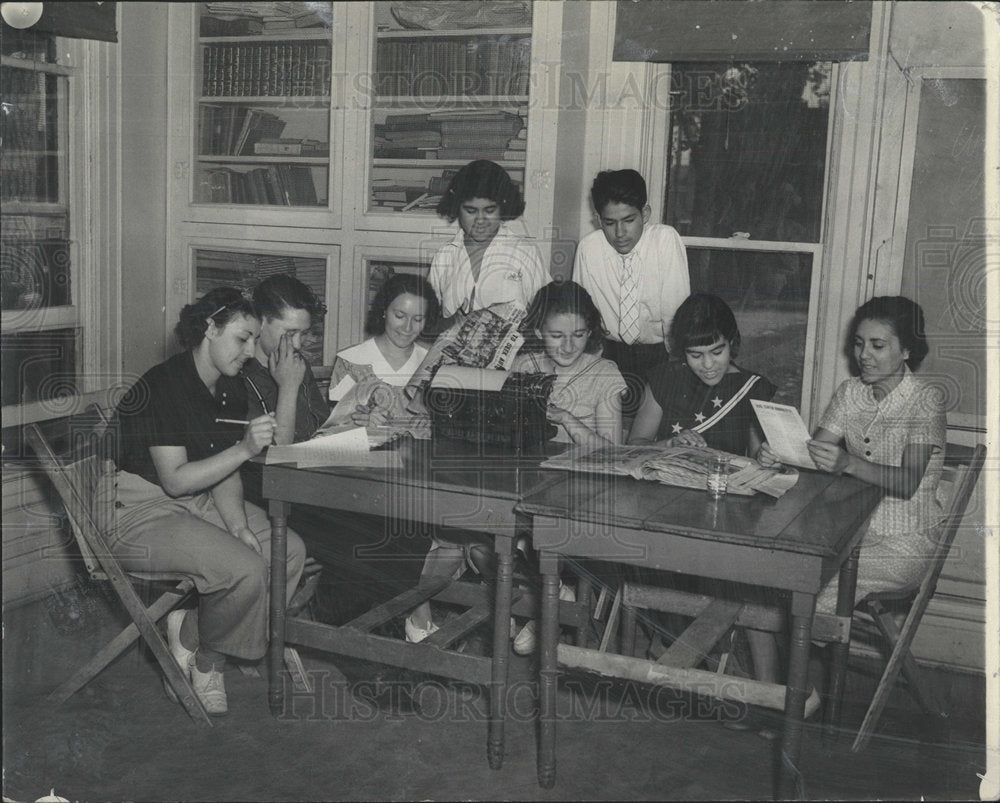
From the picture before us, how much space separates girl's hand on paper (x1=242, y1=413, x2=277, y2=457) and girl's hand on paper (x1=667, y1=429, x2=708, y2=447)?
47.4 inches

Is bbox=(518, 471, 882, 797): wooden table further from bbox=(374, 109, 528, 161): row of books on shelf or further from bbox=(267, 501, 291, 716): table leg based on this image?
bbox=(374, 109, 528, 161): row of books on shelf

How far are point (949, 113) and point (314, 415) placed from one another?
2.37 meters

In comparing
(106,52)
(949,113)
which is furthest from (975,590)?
(106,52)

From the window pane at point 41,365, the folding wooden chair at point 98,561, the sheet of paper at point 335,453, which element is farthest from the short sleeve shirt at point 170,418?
the window pane at point 41,365

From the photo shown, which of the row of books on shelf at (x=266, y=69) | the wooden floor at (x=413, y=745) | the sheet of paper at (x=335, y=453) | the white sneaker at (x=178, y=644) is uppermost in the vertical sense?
the row of books on shelf at (x=266, y=69)

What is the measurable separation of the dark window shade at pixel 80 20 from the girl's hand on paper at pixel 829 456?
2.90 metres

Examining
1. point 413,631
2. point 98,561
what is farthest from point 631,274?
point 98,561

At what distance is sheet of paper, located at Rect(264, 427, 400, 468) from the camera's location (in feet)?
8.97

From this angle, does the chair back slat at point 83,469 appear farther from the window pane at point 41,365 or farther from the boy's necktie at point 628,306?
the boy's necktie at point 628,306

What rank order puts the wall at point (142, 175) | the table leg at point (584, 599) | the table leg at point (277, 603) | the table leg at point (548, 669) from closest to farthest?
1. the table leg at point (548, 669)
2. the table leg at point (277, 603)
3. the table leg at point (584, 599)
4. the wall at point (142, 175)

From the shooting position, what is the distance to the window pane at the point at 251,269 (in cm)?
414

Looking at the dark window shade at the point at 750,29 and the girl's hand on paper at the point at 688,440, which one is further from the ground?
the dark window shade at the point at 750,29

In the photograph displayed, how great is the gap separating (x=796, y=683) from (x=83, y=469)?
6.91 feet

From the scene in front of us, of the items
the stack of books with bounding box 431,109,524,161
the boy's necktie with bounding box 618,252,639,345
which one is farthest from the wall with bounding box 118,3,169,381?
the boy's necktie with bounding box 618,252,639,345
